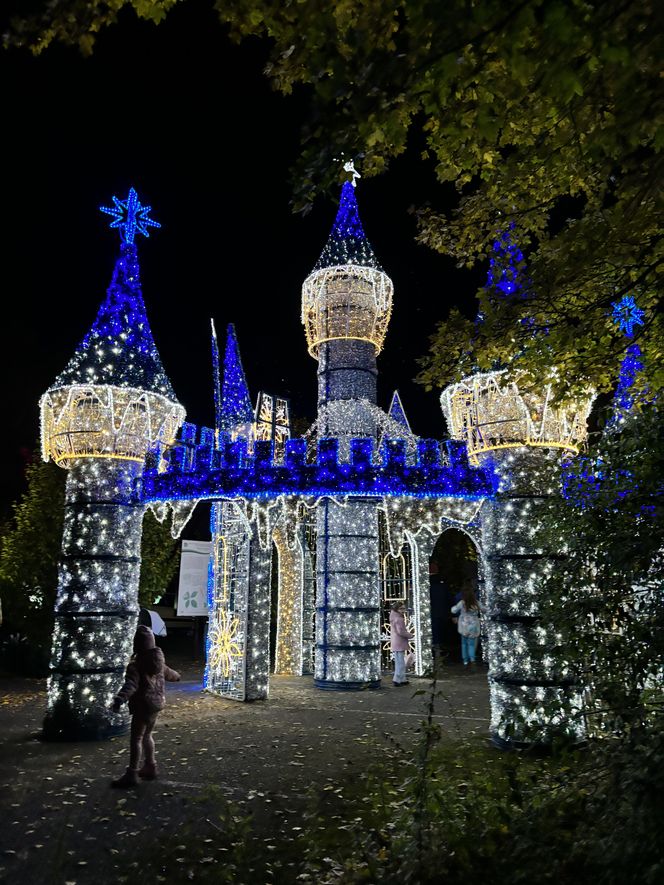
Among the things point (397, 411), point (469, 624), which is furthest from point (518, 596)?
point (469, 624)

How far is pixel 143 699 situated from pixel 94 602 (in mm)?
2303

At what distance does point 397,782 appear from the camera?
6.48 meters

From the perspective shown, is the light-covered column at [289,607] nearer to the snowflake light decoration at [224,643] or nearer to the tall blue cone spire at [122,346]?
the snowflake light decoration at [224,643]

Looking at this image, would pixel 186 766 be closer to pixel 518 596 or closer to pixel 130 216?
pixel 518 596

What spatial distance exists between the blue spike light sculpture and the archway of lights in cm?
2

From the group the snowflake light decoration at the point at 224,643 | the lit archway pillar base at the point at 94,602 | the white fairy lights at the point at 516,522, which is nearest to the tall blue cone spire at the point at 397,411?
the snowflake light decoration at the point at 224,643

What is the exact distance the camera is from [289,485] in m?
9.16

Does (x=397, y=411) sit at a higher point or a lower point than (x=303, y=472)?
higher

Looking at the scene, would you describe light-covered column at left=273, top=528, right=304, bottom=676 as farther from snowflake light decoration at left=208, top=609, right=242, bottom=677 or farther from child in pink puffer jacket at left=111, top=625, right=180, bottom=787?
child in pink puffer jacket at left=111, top=625, right=180, bottom=787

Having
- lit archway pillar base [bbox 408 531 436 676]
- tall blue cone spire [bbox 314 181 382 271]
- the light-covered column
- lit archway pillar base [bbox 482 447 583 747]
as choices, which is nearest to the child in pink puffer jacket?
lit archway pillar base [bbox 482 447 583 747]

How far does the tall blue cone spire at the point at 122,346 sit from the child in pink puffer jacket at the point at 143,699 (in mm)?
3761

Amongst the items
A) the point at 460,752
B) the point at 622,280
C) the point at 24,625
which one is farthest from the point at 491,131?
the point at 24,625

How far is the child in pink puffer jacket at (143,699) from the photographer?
21.5 feet

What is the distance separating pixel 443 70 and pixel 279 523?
12.2 m
